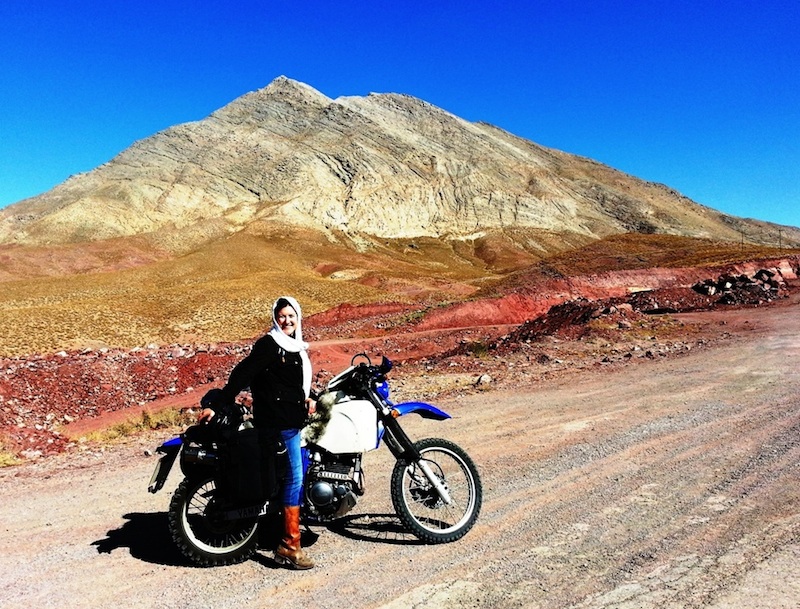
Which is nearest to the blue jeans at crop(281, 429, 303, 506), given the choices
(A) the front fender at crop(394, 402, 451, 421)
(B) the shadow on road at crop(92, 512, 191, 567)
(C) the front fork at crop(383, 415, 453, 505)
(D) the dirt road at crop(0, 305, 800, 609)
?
(D) the dirt road at crop(0, 305, 800, 609)

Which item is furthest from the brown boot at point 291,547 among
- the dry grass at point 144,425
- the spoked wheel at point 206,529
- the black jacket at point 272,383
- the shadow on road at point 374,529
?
the dry grass at point 144,425

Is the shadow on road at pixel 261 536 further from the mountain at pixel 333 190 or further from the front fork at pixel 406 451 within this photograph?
the mountain at pixel 333 190

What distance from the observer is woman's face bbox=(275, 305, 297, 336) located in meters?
4.87

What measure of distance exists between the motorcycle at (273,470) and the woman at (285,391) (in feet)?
0.51

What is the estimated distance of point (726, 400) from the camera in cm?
1013

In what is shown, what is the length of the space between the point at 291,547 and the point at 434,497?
58.7 inches

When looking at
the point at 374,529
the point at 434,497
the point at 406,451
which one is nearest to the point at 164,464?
the point at 374,529

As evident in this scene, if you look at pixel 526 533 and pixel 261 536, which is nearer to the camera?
pixel 526 533

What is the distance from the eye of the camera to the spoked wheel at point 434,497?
5.33 metres

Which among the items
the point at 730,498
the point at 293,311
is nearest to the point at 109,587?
the point at 293,311

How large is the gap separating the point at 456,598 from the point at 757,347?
49.5 feet

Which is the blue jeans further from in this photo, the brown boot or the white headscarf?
the white headscarf

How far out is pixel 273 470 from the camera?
197 inches

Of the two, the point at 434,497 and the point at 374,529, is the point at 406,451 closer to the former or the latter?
the point at 434,497
